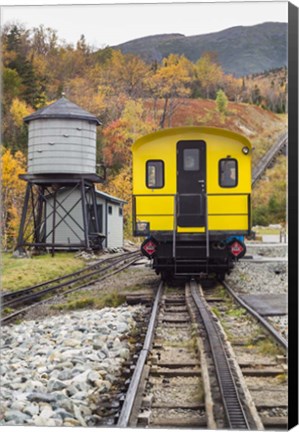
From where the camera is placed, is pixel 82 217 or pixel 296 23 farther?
pixel 82 217

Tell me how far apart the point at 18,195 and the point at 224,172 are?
A: 1623 millimetres

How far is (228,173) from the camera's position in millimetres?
5227

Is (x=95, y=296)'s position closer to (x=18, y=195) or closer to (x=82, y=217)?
(x=82, y=217)

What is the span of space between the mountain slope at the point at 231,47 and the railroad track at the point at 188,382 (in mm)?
1804

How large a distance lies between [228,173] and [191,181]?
1.03 ft

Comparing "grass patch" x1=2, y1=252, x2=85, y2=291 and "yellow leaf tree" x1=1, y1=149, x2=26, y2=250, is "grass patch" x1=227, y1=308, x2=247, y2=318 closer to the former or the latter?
"grass patch" x1=2, y1=252, x2=85, y2=291

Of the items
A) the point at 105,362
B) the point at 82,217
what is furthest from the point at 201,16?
the point at 105,362

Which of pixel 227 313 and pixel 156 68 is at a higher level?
pixel 156 68

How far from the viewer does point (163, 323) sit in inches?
197

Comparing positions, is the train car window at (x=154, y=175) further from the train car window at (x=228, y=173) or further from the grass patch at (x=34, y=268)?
the grass patch at (x=34, y=268)

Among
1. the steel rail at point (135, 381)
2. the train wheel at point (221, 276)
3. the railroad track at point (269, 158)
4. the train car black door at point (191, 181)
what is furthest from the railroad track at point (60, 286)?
the railroad track at point (269, 158)

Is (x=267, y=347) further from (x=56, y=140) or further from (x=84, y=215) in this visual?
(x=56, y=140)

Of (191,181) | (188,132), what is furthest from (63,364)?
(188,132)

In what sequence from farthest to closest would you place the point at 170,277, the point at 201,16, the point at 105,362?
the point at 170,277 < the point at 201,16 < the point at 105,362
